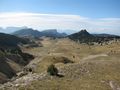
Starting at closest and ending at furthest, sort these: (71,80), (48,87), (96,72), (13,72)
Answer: (48,87)
(71,80)
(96,72)
(13,72)

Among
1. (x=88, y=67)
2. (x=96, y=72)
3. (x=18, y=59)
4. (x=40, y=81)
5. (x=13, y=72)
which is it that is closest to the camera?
(x=40, y=81)

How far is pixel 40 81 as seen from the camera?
125 feet

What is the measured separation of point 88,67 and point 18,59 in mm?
59510

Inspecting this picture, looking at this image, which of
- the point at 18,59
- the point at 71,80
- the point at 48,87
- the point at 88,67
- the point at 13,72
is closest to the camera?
the point at 48,87

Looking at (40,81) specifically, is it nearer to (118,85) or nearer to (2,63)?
(118,85)

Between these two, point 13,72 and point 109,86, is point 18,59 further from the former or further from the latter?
point 109,86

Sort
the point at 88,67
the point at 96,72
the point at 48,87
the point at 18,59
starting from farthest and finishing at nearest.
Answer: the point at 18,59
the point at 88,67
the point at 96,72
the point at 48,87

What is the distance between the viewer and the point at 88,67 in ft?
173

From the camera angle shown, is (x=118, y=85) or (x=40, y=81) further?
(x=118, y=85)

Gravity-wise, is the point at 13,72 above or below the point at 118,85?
below

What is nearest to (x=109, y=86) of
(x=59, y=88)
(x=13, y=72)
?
(x=59, y=88)

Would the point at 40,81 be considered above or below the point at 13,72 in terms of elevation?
above

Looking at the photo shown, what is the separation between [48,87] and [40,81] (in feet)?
10.8

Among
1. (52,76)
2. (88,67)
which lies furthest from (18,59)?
(52,76)
